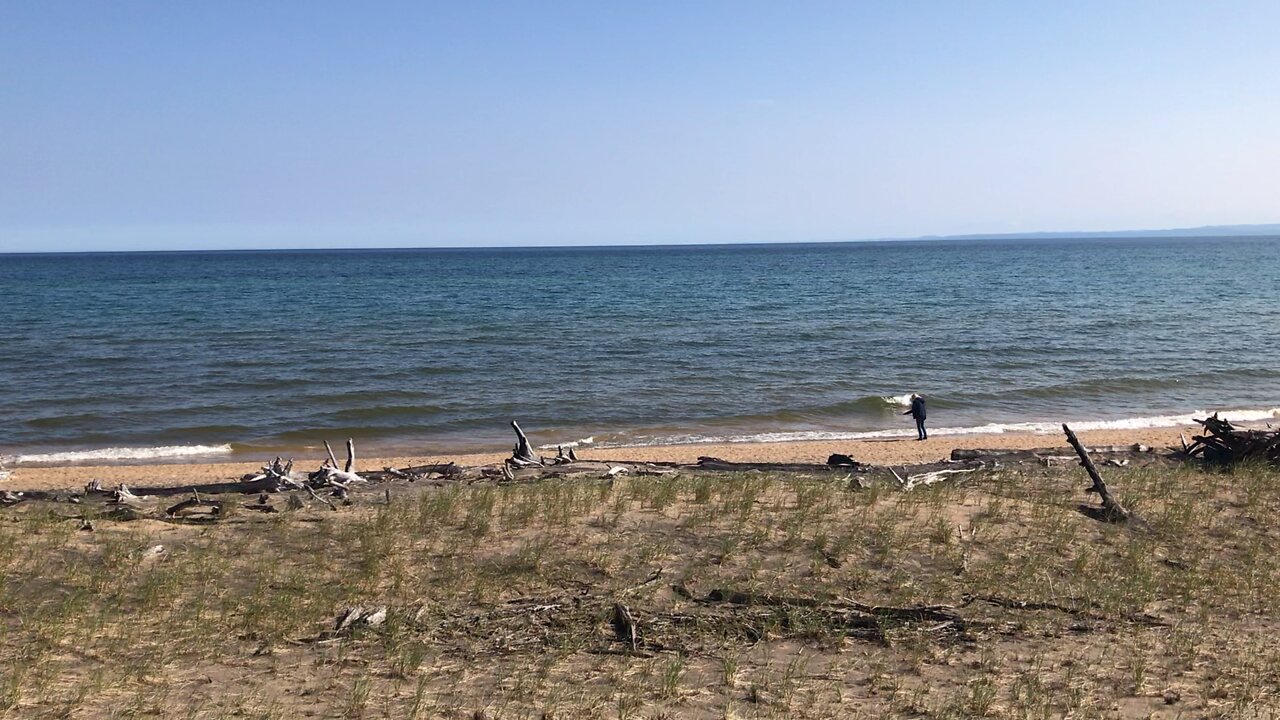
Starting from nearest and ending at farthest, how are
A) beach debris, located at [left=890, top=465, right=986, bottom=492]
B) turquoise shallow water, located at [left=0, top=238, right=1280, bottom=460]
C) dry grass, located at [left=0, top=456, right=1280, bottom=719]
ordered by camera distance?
1. dry grass, located at [left=0, top=456, right=1280, bottom=719]
2. beach debris, located at [left=890, top=465, right=986, bottom=492]
3. turquoise shallow water, located at [left=0, top=238, right=1280, bottom=460]

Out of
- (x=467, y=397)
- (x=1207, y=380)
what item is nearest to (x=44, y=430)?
(x=467, y=397)

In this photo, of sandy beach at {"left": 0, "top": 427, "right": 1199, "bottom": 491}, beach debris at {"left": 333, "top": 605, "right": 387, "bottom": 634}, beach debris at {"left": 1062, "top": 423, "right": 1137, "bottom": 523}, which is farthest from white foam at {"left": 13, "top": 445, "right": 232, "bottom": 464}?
beach debris at {"left": 1062, "top": 423, "right": 1137, "bottom": 523}

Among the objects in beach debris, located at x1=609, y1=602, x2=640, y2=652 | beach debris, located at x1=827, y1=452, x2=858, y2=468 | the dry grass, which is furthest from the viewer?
beach debris, located at x1=827, y1=452, x2=858, y2=468

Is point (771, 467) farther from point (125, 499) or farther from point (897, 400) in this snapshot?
point (897, 400)

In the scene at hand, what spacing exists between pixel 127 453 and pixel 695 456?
1320cm

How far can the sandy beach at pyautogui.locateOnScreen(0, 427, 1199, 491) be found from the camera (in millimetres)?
17594

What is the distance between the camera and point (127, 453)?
20.6 metres

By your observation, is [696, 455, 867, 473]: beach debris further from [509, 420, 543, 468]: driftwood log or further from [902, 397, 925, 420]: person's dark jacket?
[902, 397, 925, 420]: person's dark jacket

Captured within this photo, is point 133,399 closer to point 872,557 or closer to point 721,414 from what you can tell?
point 721,414

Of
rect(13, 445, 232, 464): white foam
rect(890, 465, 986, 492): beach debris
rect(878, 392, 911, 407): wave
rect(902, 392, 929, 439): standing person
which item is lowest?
rect(13, 445, 232, 464): white foam

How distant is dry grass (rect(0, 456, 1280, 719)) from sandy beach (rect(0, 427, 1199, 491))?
24.2 ft

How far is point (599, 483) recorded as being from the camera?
11.4 m

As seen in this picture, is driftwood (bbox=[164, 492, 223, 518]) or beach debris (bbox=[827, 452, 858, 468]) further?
beach debris (bbox=[827, 452, 858, 468])

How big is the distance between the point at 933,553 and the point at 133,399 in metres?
24.2
